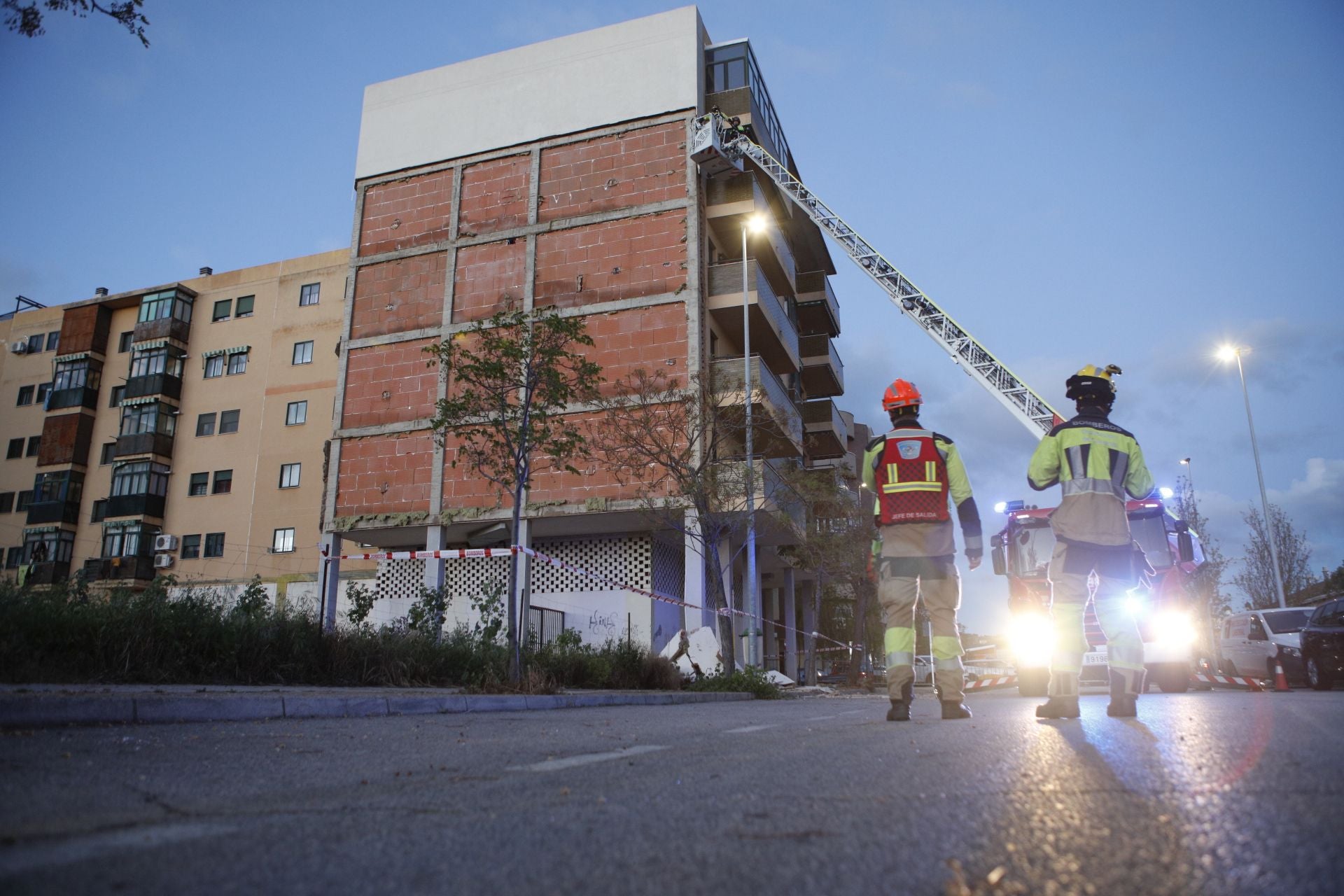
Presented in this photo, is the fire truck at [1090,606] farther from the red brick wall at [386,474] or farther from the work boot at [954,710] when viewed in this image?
the red brick wall at [386,474]

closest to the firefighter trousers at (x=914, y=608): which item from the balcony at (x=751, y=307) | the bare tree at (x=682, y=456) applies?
the bare tree at (x=682, y=456)

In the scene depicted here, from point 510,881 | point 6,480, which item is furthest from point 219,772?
point 6,480

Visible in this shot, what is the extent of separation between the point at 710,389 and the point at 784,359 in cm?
895

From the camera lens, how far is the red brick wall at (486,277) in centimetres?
2865

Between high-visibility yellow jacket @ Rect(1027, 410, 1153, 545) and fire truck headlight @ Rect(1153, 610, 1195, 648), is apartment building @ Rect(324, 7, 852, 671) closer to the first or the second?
fire truck headlight @ Rect(1153, 610, 1195, 648)

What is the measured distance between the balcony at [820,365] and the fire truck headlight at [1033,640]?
2236cm

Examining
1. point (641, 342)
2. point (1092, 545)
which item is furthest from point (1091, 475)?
point (641, 342)

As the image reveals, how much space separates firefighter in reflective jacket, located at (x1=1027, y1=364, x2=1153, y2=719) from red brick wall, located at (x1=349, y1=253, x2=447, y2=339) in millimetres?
24880

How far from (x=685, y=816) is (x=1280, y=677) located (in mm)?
17494

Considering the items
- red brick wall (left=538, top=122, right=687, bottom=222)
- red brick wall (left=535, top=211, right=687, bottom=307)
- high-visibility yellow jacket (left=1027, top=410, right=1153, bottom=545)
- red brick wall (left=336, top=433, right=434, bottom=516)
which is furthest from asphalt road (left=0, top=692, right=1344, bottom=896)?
red brick wall (left=538, top=122, right=687, bottom=222)

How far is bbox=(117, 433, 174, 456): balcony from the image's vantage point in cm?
4347

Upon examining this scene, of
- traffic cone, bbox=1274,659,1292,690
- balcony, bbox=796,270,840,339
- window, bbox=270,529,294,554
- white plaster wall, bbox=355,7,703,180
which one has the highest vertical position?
white plaster wall, bbox=355,7,703,180

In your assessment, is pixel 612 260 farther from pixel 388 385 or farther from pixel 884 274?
pixel 884 274

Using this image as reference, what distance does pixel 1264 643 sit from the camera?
674 inches
